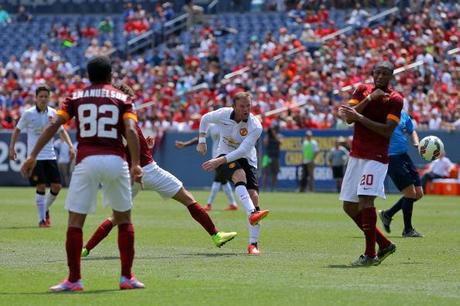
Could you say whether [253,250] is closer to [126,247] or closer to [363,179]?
[363,179]

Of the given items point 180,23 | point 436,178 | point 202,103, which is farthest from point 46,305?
point 180,23

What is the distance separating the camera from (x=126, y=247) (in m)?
10.9

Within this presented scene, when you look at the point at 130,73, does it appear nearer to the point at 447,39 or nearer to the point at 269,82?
the point at 269,82

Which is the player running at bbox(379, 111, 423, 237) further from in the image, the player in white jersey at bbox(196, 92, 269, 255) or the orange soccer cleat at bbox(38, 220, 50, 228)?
the orange soccer cleat at bbox(38, 220, 50, 228)

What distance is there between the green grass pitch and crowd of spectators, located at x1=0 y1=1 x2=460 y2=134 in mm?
15978

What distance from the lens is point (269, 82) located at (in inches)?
1678

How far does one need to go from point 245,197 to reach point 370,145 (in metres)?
2.47

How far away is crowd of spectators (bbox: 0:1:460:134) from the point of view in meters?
39.0

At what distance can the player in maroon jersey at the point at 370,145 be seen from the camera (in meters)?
13.3

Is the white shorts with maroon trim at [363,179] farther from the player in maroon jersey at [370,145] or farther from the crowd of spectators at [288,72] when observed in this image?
the crowd of spectators at [288,72]

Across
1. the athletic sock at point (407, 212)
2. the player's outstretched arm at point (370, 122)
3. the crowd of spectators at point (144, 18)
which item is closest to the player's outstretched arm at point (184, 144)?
the athletic sock at point (407, 212)

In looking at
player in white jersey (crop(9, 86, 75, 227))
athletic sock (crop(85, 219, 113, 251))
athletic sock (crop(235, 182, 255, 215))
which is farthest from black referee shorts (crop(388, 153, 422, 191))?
athletic sock (crop(85, 219, 113, 251))

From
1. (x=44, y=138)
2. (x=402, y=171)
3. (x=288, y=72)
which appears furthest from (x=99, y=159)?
(x=288, y=72)

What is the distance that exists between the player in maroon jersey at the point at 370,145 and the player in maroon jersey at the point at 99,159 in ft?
10.6
